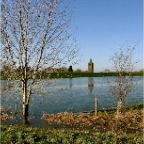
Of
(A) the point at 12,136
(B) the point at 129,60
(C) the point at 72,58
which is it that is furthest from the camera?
(B) the point at 129,60

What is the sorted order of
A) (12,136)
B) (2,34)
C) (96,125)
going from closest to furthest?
(12,136)
(2,34)
(96,125)

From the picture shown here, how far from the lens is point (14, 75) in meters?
18.3

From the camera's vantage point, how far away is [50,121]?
22.2 meters

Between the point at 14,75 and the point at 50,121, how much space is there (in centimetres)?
536

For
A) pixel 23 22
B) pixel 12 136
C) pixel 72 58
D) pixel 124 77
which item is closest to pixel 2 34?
pixel 23 22

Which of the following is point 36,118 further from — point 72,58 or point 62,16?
point 62,16

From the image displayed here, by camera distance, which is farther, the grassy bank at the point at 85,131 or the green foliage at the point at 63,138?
the grassy bank at the point at 85,131

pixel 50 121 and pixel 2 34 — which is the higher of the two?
pixel 2 34

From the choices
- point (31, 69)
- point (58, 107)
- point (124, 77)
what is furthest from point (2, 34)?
point (58, 107)

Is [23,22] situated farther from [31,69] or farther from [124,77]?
[124,77]

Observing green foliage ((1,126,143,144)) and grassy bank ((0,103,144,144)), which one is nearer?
green foliage ((1,126,143,144))

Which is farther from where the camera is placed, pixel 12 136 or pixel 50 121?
pixel 50 121

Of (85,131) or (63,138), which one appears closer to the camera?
(63,138)

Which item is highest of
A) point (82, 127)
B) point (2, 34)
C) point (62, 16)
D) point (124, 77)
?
point (62, 16)
